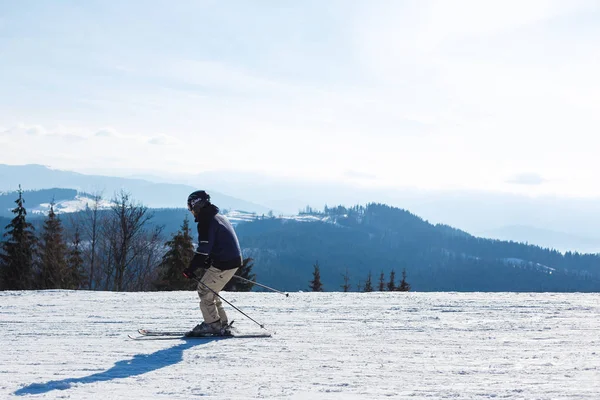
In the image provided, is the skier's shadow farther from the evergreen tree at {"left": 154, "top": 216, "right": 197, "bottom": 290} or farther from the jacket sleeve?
the evergreen tree at {"left": 154, "top": 216, "right": 197, "bottom": 290}

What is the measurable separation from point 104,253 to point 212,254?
22.6 m

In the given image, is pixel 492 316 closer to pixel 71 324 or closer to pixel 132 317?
pixel 132 317

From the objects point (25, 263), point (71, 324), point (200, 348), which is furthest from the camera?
point (25, 263)

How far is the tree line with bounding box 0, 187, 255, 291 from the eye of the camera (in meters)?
26.9

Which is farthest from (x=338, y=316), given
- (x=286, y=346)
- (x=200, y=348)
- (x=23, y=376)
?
(x=23, y=376)

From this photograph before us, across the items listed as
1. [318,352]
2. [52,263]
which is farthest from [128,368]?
[52,263]

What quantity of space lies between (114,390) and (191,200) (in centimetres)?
322

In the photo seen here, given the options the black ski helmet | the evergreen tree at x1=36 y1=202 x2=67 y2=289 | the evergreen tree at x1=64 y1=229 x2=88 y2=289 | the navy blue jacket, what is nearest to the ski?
the navy blue jacket

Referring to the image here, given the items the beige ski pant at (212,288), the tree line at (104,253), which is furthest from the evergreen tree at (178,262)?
the beige ski pant at (212,288)

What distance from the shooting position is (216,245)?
807 centimetres

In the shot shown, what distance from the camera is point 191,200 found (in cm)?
804

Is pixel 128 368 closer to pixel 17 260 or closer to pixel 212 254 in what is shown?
pixel 212 254

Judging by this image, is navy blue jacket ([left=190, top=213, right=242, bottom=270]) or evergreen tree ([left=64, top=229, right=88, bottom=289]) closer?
navy blue jacket ([left=190, top=213, right=242, bottom=270])

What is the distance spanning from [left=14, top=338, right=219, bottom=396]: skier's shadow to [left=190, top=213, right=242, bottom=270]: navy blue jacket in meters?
1.24
